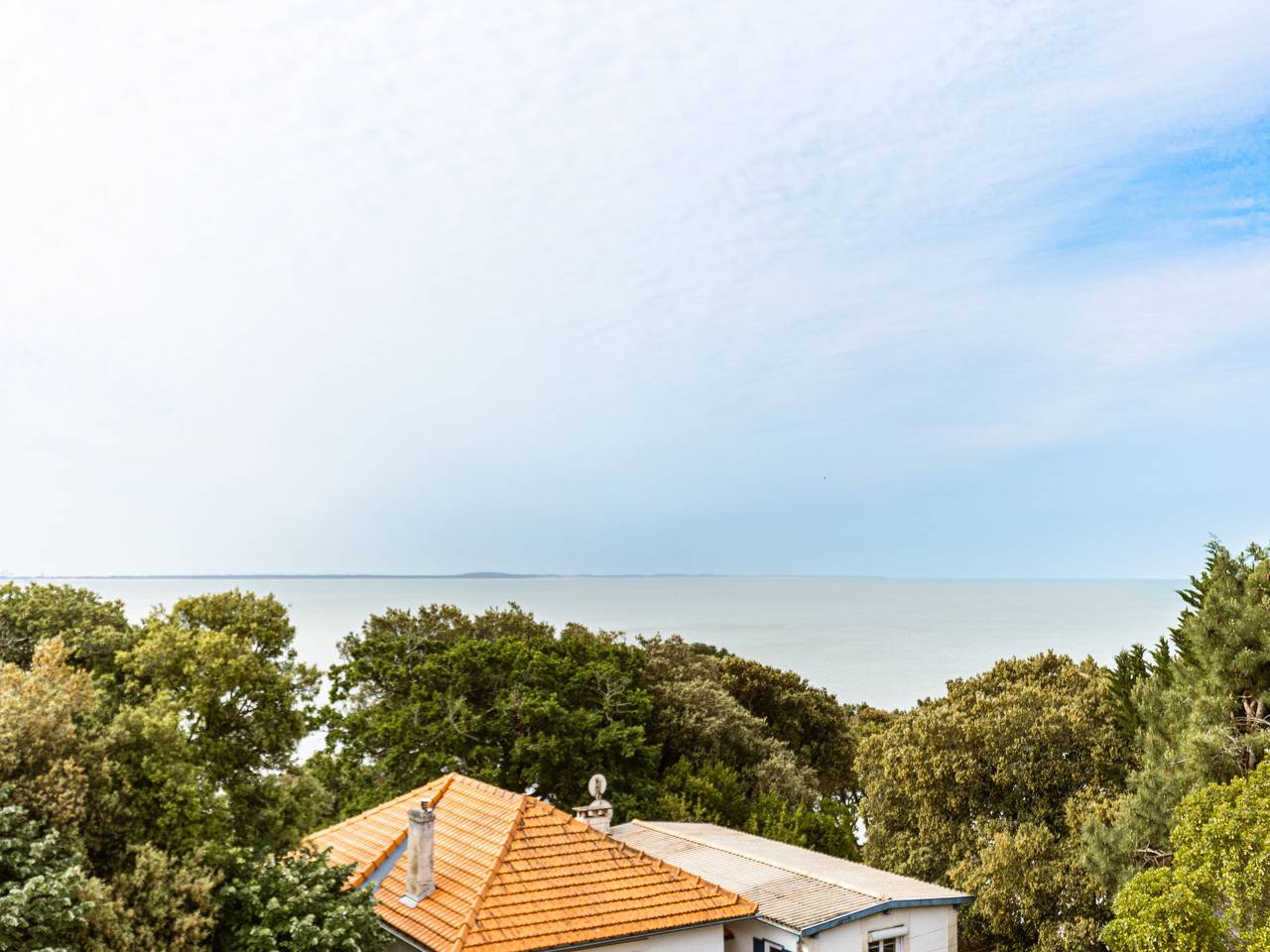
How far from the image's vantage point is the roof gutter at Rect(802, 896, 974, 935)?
15.6 metres

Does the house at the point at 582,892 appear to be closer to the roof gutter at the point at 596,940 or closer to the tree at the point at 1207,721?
the roof gutter at the point at 596,940

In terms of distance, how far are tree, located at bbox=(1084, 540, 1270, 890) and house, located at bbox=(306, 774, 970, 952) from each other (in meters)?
3.38

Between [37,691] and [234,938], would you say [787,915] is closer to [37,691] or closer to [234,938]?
[234,938]

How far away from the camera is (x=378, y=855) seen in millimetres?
17234

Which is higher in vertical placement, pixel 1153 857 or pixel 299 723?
pixel 299 723

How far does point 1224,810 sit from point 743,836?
12022 millimetres

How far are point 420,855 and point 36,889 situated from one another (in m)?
6.53

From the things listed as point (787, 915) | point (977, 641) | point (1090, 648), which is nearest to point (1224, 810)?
point (787, 915)

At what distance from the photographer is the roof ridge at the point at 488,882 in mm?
13664

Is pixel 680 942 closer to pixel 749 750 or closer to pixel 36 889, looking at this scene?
pixel 36 889

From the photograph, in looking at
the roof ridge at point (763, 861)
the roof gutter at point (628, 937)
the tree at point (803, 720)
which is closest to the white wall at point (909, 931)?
the roof ridge at point (763, 861)

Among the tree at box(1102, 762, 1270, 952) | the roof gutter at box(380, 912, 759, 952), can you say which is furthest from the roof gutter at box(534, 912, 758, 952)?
the tree at box(1102, 762, 1270, 952)

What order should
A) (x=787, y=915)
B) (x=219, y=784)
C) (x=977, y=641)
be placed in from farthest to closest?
(x=977, y=641) < (x=787, y=915) < (x=219, y=784)

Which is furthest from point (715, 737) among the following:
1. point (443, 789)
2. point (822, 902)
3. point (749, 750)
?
point (822, 902)
